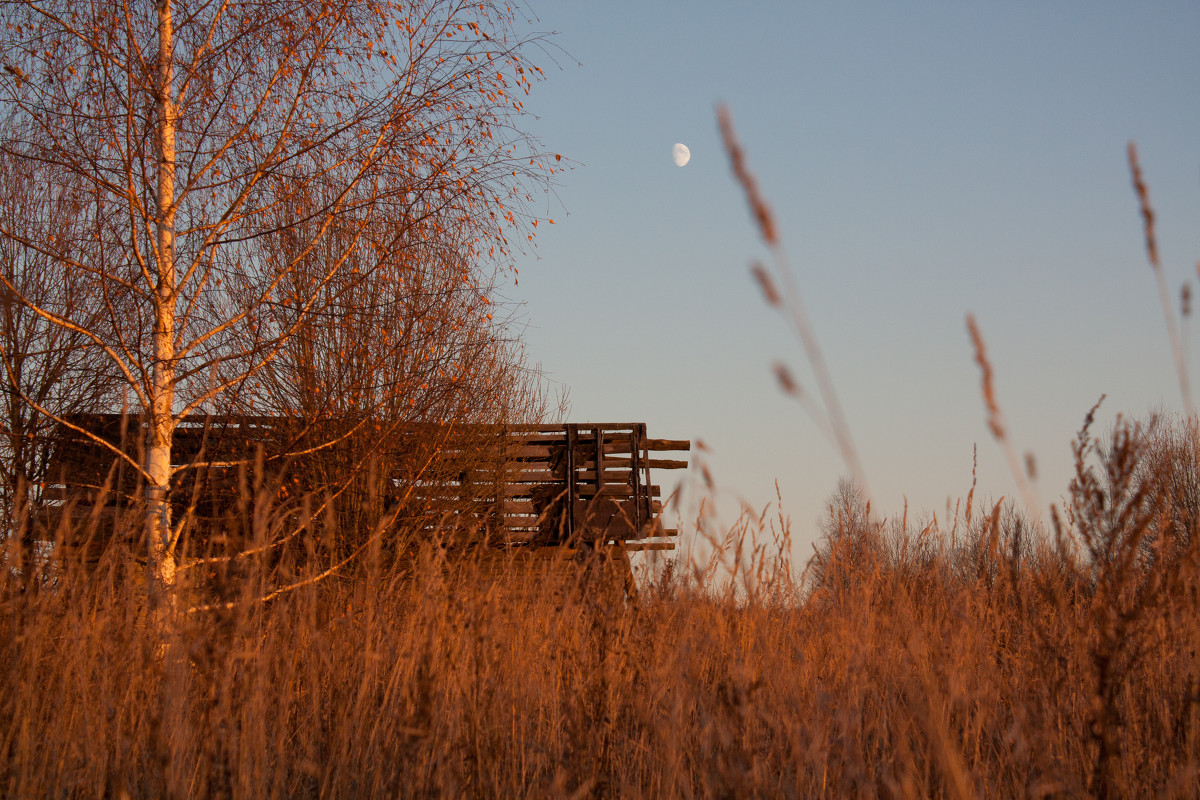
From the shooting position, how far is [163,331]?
478 centimetres

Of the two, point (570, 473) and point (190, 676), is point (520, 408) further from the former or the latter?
point (190, 676)

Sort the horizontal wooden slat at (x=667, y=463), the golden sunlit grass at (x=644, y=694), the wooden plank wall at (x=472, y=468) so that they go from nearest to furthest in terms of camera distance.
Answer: the golden sunlit grass at (x=644, y=694)
the wooden plank wall at (x=472, y=468)
the horizontal wooden slat at (x=667, y=463)

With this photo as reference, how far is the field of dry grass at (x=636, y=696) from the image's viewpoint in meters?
1.87

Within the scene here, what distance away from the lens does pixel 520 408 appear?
1100cm

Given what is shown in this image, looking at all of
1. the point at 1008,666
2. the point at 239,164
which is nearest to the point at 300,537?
the point at 239,164

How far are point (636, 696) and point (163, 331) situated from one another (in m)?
3.44

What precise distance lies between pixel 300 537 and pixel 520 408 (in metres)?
4.35

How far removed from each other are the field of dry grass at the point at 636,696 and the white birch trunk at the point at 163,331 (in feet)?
1.97

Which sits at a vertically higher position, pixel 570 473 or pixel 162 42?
pixel 162 42

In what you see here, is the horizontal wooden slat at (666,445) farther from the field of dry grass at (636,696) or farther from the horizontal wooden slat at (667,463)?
the field of dry grass at (636,696)

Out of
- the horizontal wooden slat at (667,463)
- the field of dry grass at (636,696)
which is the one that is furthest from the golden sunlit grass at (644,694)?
the horizontal wooden slat at (667,463)

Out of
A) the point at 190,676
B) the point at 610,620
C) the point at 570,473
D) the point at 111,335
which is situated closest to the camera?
the point at 610,620

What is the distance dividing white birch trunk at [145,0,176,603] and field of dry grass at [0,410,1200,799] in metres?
0.60

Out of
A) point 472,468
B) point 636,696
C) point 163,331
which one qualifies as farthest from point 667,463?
point 636,696
